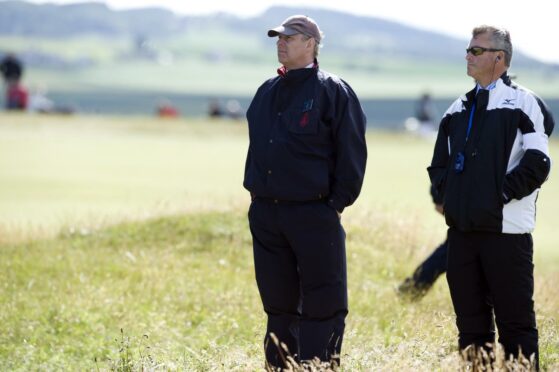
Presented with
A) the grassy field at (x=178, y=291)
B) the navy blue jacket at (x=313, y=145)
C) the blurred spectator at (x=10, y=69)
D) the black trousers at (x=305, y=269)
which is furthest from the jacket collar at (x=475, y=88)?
the blurred spectator at (x=10, y=69)

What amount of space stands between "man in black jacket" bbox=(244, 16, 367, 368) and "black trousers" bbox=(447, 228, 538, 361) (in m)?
0.65

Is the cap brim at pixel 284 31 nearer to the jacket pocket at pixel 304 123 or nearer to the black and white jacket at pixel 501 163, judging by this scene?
the jacket pocket at pixel 304 123

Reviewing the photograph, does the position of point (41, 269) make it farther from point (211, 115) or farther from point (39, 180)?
point (211, 115)

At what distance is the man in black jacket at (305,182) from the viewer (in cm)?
582

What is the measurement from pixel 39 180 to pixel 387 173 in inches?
327

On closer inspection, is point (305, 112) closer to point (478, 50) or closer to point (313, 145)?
point (313, 145)

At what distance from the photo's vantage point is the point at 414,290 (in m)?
8.88

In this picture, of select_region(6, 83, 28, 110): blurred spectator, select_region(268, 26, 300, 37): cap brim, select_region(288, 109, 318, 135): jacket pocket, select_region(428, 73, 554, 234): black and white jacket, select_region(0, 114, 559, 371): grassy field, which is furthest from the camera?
select_region(6, 83, 28, 110): blurred spectator

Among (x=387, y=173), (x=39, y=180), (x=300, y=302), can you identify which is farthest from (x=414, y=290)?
(x=387, y=173)

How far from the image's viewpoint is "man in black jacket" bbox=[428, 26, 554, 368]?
5.69 meters

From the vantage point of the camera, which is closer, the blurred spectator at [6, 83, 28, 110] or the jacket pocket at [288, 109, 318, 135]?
the jacket pocket at [288, 109, 318, 135]

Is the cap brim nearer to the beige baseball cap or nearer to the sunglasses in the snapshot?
the beige baseball cap

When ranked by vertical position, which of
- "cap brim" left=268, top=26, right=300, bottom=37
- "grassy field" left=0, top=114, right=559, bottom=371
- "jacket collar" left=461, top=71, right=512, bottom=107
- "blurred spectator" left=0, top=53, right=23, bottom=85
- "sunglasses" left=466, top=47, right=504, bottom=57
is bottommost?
"blurred spectator" left=0, top=53, right=23, bottom=85

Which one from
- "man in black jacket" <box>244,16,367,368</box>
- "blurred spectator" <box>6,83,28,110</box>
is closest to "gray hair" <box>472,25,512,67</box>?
"man in black jacket" <box>244,16,367,368</box>
